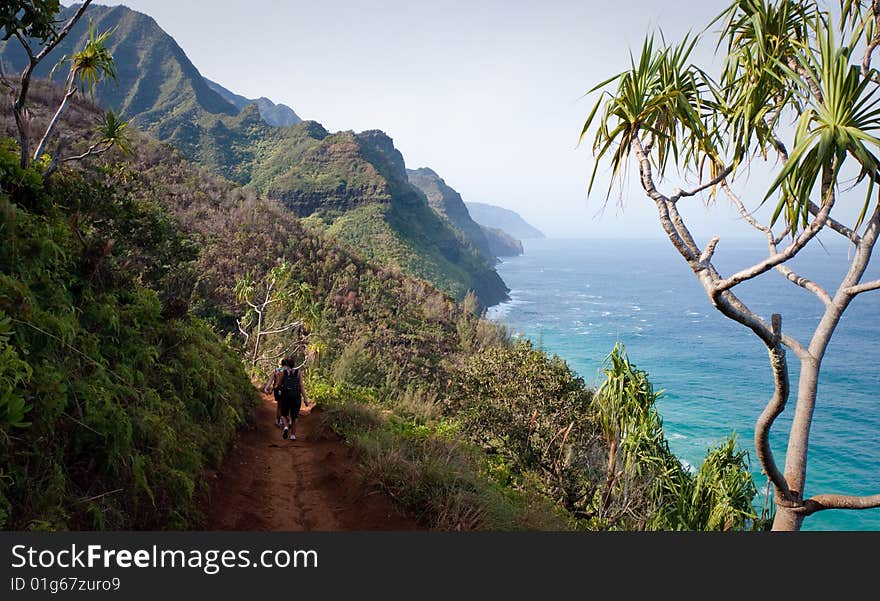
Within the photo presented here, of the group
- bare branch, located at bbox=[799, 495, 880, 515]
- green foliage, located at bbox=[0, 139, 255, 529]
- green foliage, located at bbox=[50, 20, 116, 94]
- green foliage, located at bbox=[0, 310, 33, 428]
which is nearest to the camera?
green foliage, located at bbox=[0, 310, 33, 428]

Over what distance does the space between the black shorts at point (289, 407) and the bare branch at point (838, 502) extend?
16.6ft

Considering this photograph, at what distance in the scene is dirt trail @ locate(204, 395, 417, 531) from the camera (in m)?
3.82

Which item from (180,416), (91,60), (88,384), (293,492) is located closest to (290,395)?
(293,492)

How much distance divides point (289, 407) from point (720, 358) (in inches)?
1826

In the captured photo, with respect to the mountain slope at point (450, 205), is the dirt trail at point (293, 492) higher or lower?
lower

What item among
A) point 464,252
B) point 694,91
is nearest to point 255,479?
point 694,91

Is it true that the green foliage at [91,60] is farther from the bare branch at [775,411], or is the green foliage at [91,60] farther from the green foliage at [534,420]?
the green foliage at [534,420]

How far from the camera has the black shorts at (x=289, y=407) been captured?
20.1ft

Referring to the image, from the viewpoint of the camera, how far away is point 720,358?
43906mm

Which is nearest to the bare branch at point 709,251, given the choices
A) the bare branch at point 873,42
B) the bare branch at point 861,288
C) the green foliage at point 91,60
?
the bare branch at point 861,288

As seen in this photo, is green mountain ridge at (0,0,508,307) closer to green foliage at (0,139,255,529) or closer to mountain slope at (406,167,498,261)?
green foliage at (0,139,255,529)

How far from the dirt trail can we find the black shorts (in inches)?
13.8

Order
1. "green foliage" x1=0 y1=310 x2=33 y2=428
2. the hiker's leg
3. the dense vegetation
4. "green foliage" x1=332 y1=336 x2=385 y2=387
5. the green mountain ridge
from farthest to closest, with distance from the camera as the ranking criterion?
the green mountain ridge, "green foliage" x1=332 y1=336 x2=385 y2=387, the hiker's leg, the dense vegetation, "green foliage" x1=0 y1=310 x2=33 y2=428

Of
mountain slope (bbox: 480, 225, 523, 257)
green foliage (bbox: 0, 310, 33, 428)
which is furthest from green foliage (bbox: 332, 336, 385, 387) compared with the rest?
mountain slope (bbox: 480, 225, 523, 257)
